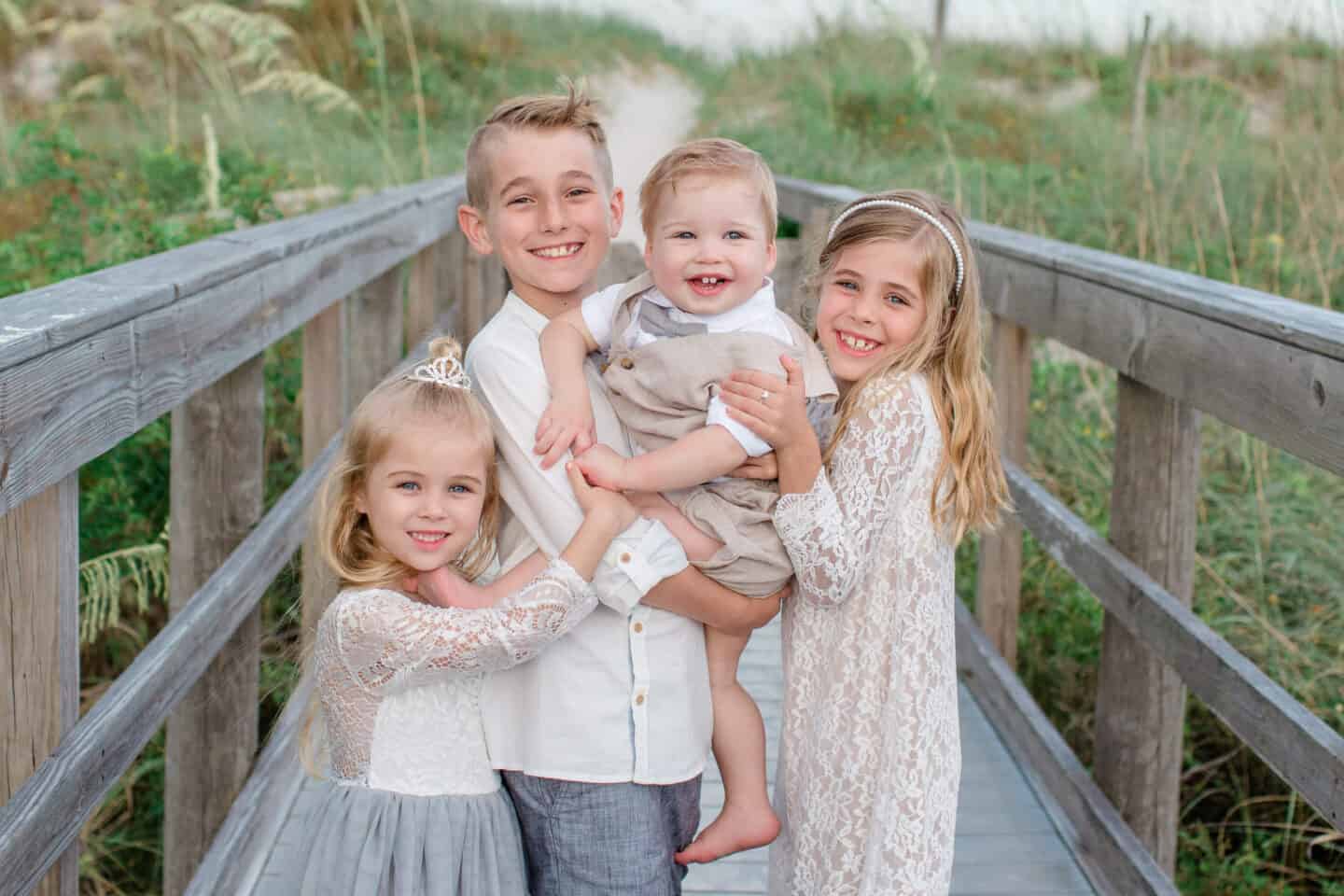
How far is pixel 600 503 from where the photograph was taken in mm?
1739

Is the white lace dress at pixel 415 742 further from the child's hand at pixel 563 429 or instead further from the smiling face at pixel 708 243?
the smiling face at pixel 708 243

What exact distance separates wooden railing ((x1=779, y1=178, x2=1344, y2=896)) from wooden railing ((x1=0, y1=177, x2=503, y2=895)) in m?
0.95

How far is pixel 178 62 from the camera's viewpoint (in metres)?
15.5

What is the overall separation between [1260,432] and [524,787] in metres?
1.10

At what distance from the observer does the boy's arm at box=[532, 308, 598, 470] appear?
176 cm

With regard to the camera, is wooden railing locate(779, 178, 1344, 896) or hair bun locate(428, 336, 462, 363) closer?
hair bun locate(428, 336, 462, 363)

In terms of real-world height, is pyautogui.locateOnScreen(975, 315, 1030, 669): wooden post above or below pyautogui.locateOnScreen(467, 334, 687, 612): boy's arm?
below

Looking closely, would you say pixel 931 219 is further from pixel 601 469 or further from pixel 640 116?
pixel 640 116

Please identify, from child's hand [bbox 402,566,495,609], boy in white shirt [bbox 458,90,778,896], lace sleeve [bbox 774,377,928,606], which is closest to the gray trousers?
boy in white shirt [bbox 458,90,778,896]

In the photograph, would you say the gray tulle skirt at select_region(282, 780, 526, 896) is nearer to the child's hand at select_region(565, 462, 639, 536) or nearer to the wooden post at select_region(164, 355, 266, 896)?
the child's hand at select_region(565, 462, 639, 536)

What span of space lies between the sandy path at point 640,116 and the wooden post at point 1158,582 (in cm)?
970

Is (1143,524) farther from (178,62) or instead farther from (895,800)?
(178,62)

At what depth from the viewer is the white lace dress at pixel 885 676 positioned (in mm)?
1908

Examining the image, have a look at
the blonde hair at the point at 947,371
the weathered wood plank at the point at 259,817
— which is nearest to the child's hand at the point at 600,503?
the blonde hair at the point at 947,371
